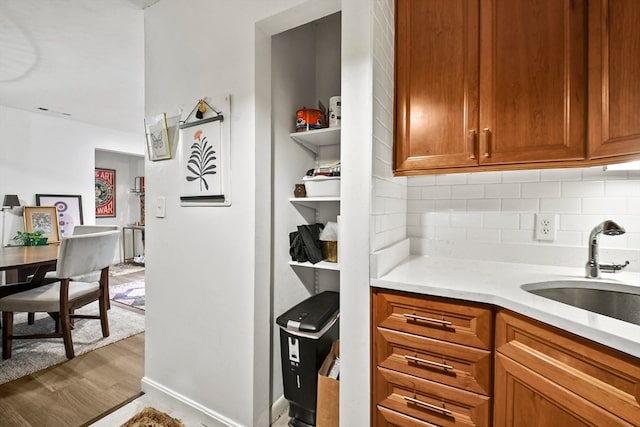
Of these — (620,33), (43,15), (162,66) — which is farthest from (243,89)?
(43,15)

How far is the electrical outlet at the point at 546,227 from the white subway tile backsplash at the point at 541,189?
0.36ft

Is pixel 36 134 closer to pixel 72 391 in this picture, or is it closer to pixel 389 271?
pixel 72 391

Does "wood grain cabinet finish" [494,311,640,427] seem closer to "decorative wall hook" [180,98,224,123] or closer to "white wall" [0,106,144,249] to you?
"decorative wall hook" [180,98,224,123]

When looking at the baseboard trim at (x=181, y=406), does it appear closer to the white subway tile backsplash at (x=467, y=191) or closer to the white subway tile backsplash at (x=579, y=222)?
the white subway tile backsplash at (x=467, y=191)

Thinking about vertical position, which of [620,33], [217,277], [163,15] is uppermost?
[163,15]

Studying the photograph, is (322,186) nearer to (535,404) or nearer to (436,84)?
(436,84)

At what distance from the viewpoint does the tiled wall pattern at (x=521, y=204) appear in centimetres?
134

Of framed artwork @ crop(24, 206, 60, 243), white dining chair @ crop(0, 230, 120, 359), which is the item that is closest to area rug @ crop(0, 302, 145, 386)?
white dining chair @ crop(0, 230, 120, 359)

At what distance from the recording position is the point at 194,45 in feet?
5.52

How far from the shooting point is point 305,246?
5.45 feet

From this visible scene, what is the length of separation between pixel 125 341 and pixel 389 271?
2625mm

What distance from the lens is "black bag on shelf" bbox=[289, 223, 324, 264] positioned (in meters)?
1.65

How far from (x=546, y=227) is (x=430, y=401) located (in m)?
1.05

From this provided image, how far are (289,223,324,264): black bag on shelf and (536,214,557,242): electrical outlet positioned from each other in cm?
116
